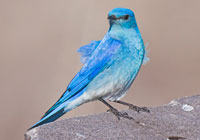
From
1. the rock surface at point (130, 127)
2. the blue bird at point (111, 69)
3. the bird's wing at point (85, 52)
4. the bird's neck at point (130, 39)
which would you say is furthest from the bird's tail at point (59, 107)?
the bird's neck at point (130, 39)

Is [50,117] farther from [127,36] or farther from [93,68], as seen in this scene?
[127,36]

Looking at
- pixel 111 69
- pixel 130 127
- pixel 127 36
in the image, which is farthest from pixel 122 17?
pixel 130 127

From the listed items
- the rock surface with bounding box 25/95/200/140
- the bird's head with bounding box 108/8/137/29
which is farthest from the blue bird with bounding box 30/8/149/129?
the rock surface with bounding box 25/95/200/140

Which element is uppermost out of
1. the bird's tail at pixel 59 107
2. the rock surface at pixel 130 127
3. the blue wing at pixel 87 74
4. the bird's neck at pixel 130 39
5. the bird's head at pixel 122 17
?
the bird's head at pixel 122 17

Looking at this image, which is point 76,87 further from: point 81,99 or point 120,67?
point 120,67

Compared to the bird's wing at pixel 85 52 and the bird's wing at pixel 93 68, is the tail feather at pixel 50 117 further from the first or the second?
the bird's wing at pixel 85 52

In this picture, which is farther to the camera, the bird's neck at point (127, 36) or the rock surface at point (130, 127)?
the bird's neck at point (127, 36)
